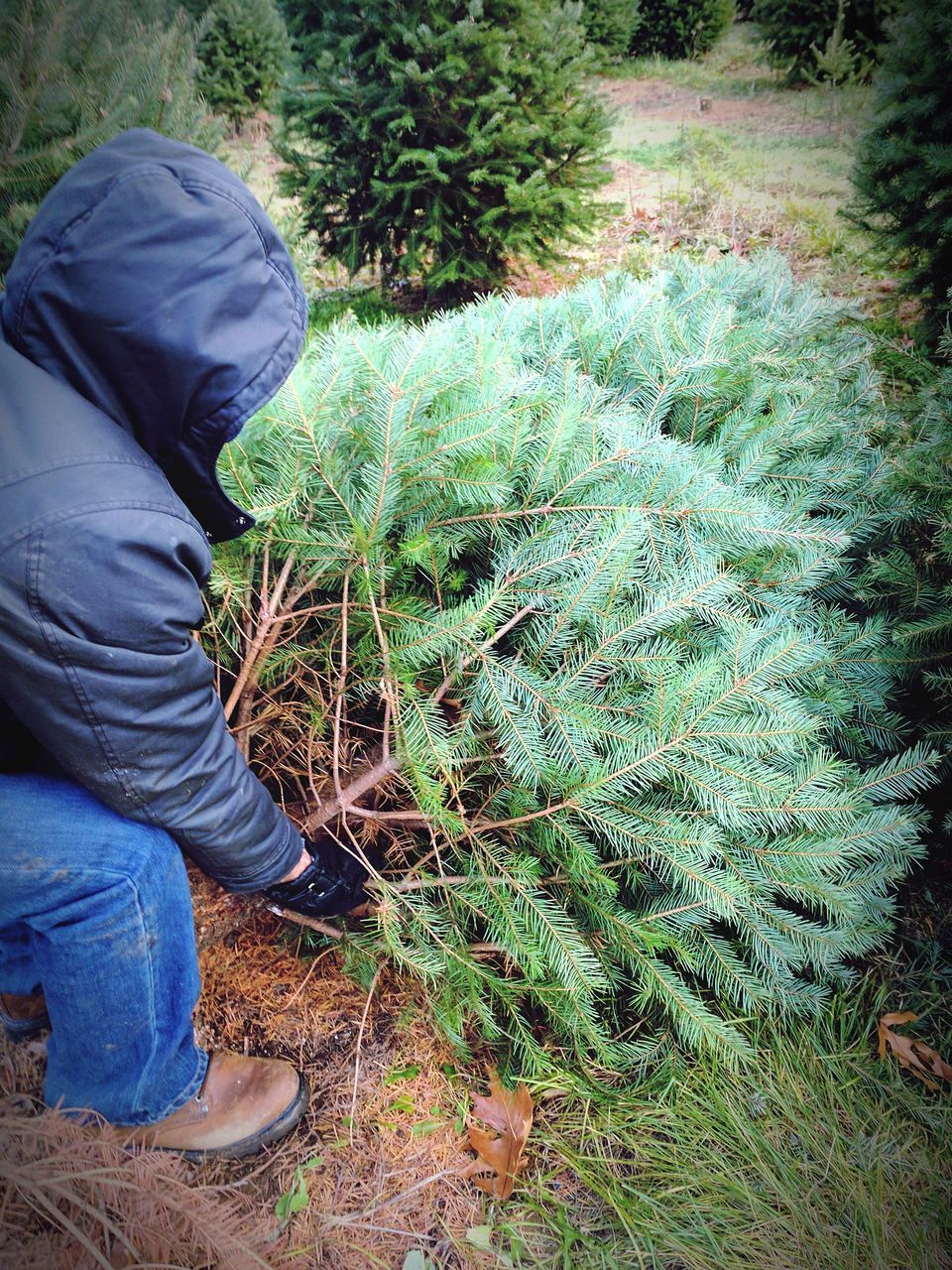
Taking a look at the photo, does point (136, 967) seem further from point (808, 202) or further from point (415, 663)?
point (808, 202)

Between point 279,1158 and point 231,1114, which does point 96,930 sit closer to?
point 231,1114

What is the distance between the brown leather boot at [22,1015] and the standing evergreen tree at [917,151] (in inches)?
161

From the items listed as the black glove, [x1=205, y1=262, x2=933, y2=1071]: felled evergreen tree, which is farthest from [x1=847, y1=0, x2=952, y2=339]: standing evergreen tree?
the black glove

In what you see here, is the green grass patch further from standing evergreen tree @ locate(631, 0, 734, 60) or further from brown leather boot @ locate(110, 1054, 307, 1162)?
standing evergreen tree @ locate(631, 0, 734, 60)

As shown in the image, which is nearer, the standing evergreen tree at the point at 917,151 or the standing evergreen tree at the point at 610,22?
the standing evergreen tree at the point at 917,151

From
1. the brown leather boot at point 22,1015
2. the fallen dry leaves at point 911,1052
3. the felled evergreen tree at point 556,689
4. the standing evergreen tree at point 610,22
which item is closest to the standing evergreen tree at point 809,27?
the standing evergreen tree at point 610,22

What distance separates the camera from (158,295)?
1.08m

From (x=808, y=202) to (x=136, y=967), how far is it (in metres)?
7.25

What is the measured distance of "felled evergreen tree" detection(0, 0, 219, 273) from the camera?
1750 mm

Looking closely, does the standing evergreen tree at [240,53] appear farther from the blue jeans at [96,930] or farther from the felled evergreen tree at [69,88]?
the blue jeans at [96,930]

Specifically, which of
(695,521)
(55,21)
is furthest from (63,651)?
(55,21)

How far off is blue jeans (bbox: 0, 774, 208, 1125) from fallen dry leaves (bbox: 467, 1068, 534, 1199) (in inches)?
29.9

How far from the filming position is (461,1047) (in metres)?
1.67

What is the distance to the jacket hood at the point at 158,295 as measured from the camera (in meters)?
1.07
